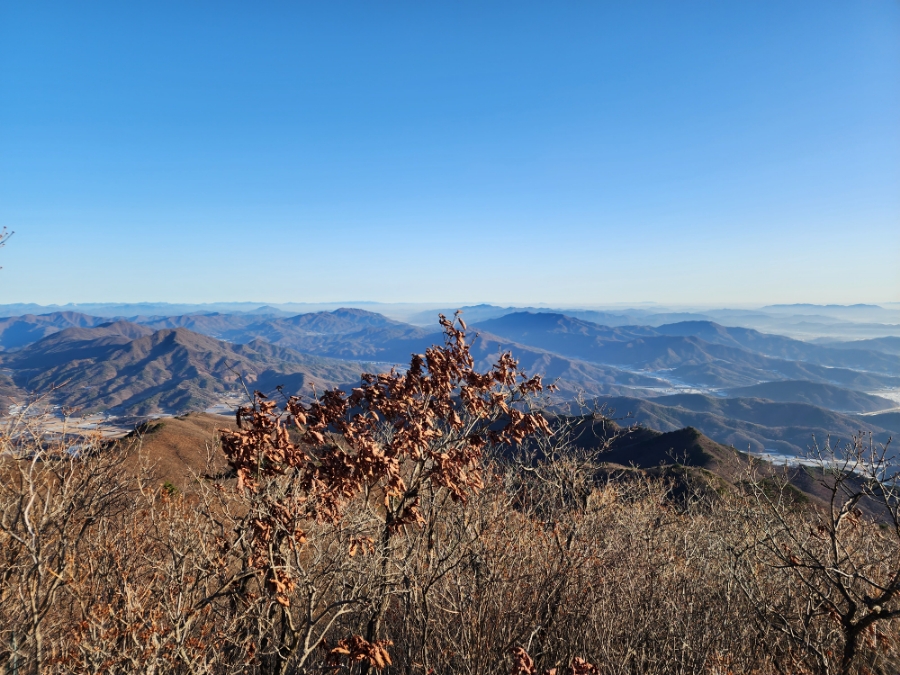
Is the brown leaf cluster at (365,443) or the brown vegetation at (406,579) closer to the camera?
the brown leaf cluster at (365,443)

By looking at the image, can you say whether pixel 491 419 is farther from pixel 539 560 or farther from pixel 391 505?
pixel 539 560

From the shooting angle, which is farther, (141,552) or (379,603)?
(141,552)

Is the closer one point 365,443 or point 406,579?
point 365,443

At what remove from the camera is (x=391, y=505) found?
312 inches

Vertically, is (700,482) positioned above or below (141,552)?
below

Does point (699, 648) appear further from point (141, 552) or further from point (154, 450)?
point (154, 450)

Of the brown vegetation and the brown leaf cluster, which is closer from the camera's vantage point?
the brown leaf cluster

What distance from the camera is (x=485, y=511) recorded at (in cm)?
1539

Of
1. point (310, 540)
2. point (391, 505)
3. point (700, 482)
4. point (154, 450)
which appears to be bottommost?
point (700, 482)

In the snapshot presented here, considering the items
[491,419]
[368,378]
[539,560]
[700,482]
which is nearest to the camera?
[368,378]

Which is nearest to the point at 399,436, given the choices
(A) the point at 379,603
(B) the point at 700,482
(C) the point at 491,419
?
(C) the point at 491,419

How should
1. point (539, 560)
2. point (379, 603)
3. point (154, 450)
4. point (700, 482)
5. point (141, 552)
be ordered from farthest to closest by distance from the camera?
point (700, 482)
point (154, 450)
point (141, 552)
point (539, 560)
point (379, 603)

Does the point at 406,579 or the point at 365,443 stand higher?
the point at 365,443

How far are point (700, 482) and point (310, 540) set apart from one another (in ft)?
233
